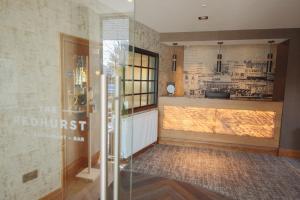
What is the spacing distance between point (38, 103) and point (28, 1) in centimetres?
98

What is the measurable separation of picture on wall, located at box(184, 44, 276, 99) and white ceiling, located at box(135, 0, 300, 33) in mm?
1055

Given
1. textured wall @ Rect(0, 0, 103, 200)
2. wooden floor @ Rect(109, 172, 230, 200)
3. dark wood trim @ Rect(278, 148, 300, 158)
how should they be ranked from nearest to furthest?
textured wall @ Rect(0, 0, 103, 200), wooden floor @ Rect(109, 172, 230, 200), dark wood trim @ Rect(278, 148, 300, 158)

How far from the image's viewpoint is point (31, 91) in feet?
6.75

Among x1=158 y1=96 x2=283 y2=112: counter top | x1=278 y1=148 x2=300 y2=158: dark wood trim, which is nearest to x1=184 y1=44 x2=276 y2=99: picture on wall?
x1=158 y1=96 x2=283 y2=112: counter top

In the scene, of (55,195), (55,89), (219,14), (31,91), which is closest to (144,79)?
(219,14)

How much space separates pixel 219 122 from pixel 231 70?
153 cm

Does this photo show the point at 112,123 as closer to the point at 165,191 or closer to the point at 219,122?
the point at 165,191

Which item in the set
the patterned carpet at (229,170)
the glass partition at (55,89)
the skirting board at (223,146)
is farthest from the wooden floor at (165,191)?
the skirting board at (223,146)

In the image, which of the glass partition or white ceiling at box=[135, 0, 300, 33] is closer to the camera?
the glass partition

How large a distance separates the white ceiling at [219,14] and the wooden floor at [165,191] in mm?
2486

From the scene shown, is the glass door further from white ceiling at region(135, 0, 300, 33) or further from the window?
the window

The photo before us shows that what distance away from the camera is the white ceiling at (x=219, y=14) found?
9.30 ft

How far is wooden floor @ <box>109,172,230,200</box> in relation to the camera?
2.43 metres

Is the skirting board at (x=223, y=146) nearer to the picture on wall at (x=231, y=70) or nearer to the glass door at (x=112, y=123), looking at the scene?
the picture on wall at (x=231, y=70)
